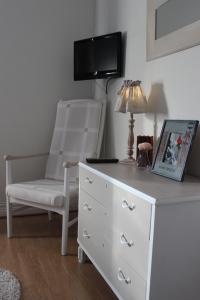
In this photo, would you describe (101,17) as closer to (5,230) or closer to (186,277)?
(5,230)

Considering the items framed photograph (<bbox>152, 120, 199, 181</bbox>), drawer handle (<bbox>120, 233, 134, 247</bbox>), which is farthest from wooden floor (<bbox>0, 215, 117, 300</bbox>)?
framed photograph (<bbox>152, 120, 199, 181</bbox>)

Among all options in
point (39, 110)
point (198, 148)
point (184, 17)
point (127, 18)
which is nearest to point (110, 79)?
point (127, 18)

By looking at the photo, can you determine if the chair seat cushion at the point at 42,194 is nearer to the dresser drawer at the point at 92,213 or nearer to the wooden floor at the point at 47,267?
the dresser drawer at the point at 92,213

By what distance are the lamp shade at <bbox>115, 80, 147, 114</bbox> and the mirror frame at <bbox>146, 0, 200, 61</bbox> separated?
202 mm

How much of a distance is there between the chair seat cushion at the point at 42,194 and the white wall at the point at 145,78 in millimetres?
549

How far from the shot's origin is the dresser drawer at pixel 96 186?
1.57 meters

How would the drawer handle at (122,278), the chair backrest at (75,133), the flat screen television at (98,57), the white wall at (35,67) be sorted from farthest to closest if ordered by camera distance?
the white wall at (35,67) → the chair backrest at (75,133) → the flat screen television at (98,57) → the drawer handle at (122,278)

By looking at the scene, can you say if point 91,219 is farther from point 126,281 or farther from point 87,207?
point 126,281

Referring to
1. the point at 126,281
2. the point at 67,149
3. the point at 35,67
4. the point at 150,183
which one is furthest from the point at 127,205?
the point at 35,67

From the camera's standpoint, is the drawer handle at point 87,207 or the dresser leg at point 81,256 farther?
the dresser leg at point 81,256

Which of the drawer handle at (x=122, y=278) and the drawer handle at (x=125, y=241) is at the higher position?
the drawer handle at (x=125, y=241)

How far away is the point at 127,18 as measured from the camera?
7.41ft

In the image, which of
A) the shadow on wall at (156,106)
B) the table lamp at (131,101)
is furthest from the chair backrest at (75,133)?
the shadow on wall at (156,106)

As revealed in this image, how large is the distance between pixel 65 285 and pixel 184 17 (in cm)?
162
